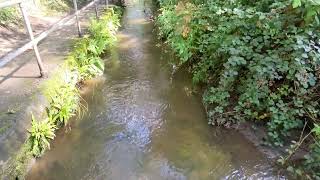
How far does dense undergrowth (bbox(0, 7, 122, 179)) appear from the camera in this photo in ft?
13.1

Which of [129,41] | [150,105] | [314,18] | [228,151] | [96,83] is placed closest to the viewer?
[314,18]

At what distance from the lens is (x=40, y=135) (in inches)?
164

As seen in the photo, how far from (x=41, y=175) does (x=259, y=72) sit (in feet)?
10.5

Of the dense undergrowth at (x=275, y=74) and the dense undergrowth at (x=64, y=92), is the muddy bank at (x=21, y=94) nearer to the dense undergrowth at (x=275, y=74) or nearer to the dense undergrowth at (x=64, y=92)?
the dense undergrowth at (x=64, y=92)

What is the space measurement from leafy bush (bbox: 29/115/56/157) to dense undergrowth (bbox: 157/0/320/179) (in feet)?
8.04

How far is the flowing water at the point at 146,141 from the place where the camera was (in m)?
4.00

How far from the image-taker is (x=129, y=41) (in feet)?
29.3

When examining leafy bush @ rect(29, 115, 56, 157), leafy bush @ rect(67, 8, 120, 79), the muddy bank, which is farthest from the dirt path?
leafy bush @ rect(67, 8, 120, 79)

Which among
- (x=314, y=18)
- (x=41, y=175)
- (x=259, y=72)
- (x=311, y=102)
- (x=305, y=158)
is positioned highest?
(x=314, y=18)

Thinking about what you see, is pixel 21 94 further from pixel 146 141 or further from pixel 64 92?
pixel 146 141

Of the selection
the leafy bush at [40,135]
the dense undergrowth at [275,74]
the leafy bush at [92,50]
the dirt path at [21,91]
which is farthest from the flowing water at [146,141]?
the dirt path at [21,91]

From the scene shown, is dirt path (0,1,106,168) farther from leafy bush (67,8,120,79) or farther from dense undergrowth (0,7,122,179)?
leafy bush (67,8,120,79)

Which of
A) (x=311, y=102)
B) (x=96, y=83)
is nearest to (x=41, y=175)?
(x=96, y=83)

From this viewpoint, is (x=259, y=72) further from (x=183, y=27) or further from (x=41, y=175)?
(x=41, y=175)
